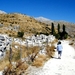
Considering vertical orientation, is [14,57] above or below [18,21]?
below

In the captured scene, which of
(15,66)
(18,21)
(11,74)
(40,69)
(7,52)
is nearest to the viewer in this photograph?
(11,74)

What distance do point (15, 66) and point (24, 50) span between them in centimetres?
543

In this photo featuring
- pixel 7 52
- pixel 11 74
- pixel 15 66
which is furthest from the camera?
pixel 7 52

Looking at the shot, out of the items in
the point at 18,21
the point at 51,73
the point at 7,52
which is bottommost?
the point at 51,73

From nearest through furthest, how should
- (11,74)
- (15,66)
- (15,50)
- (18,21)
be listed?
(11,74)
(15,66)
(15,50)
(18,21)

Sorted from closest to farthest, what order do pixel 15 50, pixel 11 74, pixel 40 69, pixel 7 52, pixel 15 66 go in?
pixel 11 74 → pixel 15 66 → pixel 40 69 → pixel 7 52 → pixel 15 50

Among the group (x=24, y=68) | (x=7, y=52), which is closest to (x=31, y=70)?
(x=24, y=68)

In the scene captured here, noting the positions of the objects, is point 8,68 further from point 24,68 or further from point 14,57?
point 14,57

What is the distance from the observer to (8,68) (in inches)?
508

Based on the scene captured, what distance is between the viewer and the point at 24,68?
1405 cm

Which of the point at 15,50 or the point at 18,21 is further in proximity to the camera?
the point at 18,21

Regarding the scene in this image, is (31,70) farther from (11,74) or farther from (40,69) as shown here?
(11,74)

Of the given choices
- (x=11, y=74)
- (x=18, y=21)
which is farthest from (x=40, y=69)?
(x=18, y=21)

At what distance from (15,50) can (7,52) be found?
1.63 meters
